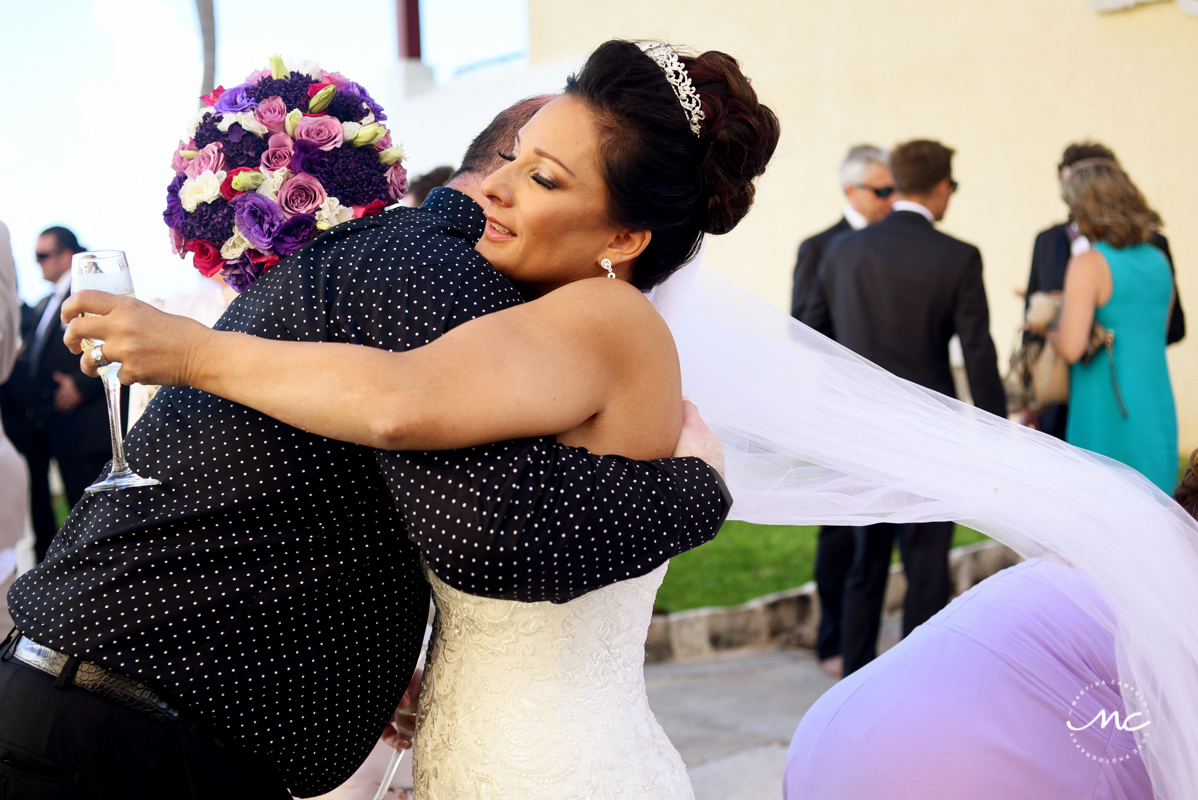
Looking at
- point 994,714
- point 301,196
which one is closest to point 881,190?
point 994,714

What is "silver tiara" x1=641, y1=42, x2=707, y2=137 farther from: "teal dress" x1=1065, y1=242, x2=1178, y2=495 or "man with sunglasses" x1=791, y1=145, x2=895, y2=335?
"man with sunglasses" x1=791, y1=145, x2=895, y2=335

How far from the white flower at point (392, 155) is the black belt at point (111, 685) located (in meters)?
0.98

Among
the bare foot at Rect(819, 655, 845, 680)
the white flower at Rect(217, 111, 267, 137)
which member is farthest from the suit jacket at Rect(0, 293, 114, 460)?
the white flower at Rect(217, 111, 267, 137)

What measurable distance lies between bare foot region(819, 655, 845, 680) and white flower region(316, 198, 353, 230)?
3.88 meters

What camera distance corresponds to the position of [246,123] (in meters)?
1.82

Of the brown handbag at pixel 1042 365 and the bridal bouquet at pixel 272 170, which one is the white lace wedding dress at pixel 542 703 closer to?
the bridal bouquet at pixel 272 170

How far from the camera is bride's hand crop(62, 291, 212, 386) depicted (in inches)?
49.3

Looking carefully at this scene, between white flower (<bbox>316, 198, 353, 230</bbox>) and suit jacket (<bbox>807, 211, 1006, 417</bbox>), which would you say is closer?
white flower (<bbox>316, 198, 353, 230</bbox>)

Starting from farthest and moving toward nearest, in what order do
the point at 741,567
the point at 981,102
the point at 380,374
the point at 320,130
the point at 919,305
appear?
the point at 981,102, the point at 741,567, the point at 919,305, the point at 320,130, the point at 380,374

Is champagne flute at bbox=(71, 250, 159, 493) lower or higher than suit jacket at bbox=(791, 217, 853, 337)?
higher

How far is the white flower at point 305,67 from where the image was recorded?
1913mm

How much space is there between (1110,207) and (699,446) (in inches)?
153

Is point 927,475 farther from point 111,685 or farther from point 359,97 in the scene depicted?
point 111,685

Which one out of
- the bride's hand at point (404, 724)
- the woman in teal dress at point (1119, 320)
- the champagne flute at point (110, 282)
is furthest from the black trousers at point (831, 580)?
the champagne flute at point (110, 282)
